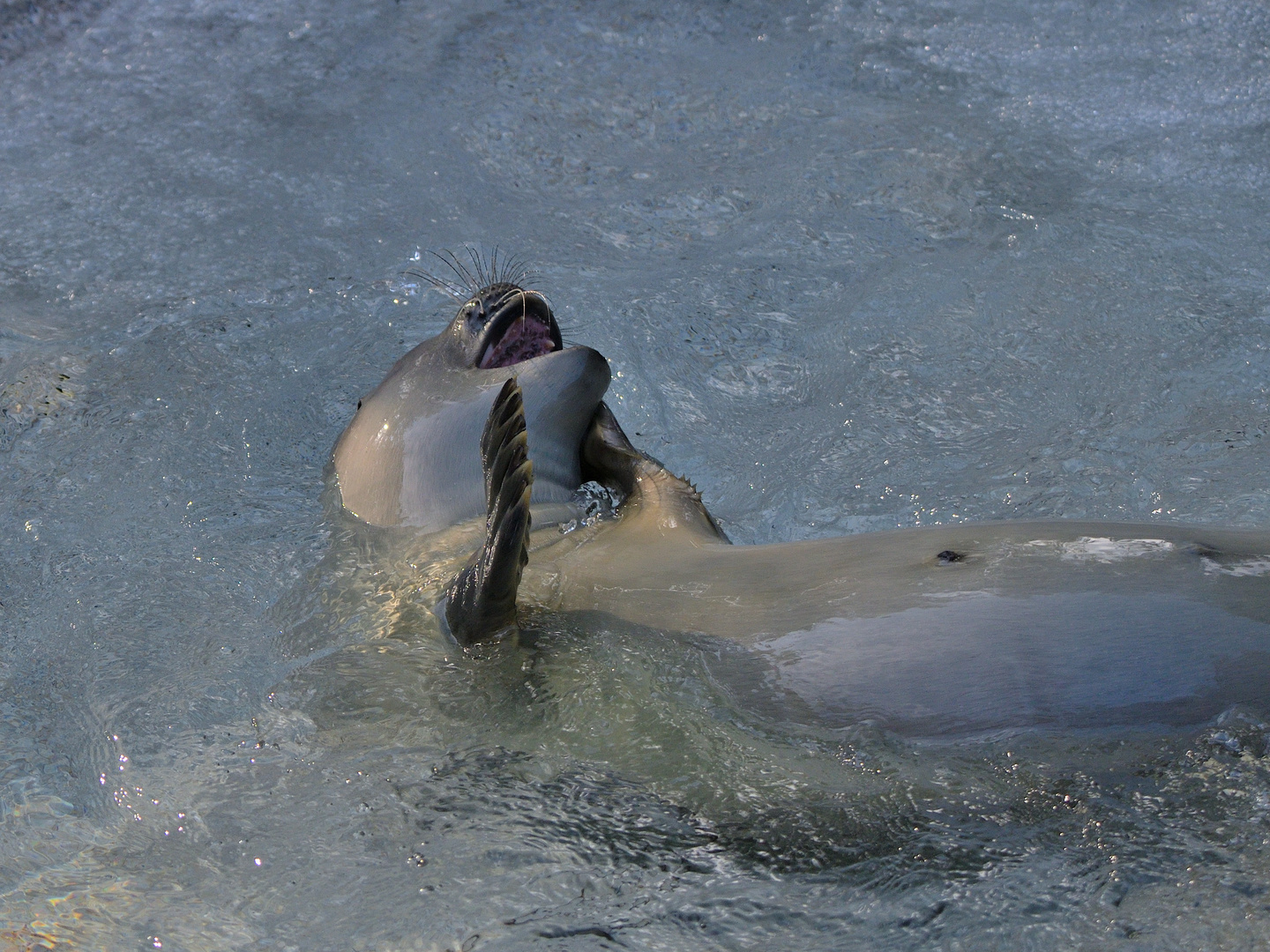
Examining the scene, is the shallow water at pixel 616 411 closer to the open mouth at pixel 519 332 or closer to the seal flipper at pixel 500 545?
the seal flipper at pixel 500 545

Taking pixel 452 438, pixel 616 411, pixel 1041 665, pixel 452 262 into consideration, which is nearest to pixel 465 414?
pixel 452 438

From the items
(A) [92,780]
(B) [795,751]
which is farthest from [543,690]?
(A) [92,780]

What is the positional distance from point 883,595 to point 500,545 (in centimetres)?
76

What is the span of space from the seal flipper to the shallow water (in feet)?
0.24

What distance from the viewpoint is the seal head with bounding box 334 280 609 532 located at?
10.7 feet

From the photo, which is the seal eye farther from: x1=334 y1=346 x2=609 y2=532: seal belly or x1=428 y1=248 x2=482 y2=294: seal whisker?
x1=428 y1=248 x2=482 y2=294: seal whisker

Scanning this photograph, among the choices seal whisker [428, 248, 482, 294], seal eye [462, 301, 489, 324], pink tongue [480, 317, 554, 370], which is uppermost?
seal eye [462, 301, 489, 324]

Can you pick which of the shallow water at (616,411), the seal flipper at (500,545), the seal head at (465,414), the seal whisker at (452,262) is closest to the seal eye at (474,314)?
the seal head at (465,414)

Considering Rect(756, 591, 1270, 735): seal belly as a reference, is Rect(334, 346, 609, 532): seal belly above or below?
below

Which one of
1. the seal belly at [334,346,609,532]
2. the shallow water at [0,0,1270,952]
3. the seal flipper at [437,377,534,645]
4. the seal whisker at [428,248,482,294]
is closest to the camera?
the shallow water at [0,0,1270,952]

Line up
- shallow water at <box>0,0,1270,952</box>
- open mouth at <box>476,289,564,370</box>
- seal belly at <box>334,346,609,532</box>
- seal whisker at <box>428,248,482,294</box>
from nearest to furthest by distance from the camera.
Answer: shallow water at <box>0,0,1270,952</box>
seal belly at <box>334,346,609,532</box>
open mouth at <box>476,289,564,370</box>
seal whisker at <box>428,248,482,294</box>

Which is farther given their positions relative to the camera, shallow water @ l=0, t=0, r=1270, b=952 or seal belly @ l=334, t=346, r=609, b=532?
seal belly @ l=334, t=346, r=609, b=532

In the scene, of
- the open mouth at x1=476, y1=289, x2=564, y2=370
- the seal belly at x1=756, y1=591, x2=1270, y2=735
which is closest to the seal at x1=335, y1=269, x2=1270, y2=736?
the seal belly at x1=756, y1=591, x2=1270, y2=735

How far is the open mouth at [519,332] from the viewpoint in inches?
138
